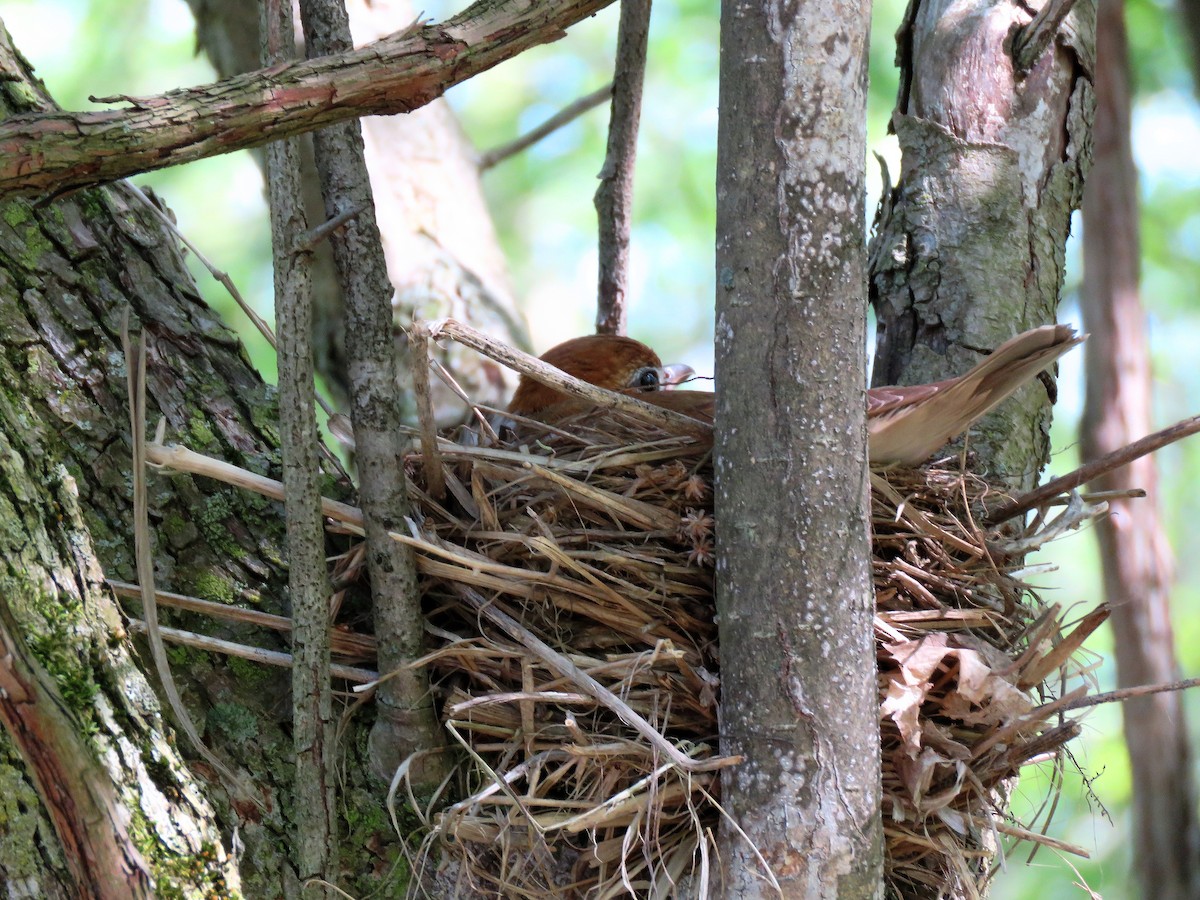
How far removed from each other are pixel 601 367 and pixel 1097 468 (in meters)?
1.03

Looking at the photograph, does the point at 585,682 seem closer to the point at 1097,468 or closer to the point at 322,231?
the point at 322,231

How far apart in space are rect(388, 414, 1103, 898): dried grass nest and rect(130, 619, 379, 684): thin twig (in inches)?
4.7

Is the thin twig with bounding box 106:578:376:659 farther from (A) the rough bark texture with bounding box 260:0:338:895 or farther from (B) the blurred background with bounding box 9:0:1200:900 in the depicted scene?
(B) the blurred background with bounding box 9:0:1200:900

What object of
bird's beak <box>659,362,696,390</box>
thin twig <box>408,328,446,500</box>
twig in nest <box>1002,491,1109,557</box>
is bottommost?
twig in nest <box>1002,491,1109,557</box>

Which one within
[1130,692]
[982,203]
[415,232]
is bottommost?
[1130,692]

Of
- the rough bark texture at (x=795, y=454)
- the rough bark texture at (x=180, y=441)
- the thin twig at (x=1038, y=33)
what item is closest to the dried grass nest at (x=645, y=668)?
the rough bark texture at (x=795, y=454)

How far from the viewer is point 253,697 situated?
1.63 m


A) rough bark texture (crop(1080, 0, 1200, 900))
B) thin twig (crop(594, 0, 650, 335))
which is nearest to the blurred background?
rough bark texture (crop(1080, 0, 1200, 900))

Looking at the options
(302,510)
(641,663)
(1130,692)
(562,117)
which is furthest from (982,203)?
(302,510)

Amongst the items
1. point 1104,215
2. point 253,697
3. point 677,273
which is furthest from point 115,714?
point 677,273

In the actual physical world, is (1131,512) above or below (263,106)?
above

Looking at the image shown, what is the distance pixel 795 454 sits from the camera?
1.37 metres

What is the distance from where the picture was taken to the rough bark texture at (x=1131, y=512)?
4.68m

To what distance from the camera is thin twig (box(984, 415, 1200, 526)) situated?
154 centimetres
